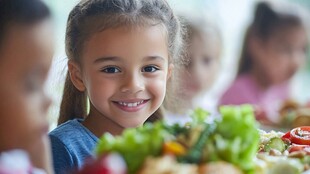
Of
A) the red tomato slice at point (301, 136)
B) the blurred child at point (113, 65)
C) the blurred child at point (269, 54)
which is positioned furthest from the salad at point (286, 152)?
the blurred child at point (269, 54)

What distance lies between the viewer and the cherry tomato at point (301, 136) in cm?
138

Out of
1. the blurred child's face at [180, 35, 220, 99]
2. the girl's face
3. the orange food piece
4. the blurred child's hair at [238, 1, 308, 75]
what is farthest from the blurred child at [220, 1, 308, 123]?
the orange food piece

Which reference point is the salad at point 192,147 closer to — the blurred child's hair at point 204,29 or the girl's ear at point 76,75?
the girl's ear at point 76,75

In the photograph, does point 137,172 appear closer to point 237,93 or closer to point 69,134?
point 69,134

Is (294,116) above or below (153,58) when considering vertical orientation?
below

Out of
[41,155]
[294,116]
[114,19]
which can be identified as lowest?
[294,116]

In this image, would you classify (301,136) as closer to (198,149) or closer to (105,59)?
(105,59)

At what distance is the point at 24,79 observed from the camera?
36.9 inches

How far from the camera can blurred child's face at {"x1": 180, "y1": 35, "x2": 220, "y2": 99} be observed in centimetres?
299

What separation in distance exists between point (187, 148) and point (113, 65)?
458 mm

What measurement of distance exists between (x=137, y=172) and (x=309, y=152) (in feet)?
1.67

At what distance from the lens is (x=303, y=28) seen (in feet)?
10.8

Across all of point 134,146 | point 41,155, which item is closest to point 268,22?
point 41,155

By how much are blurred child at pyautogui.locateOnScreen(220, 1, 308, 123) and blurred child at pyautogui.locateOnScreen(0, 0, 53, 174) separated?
228 centimetres
